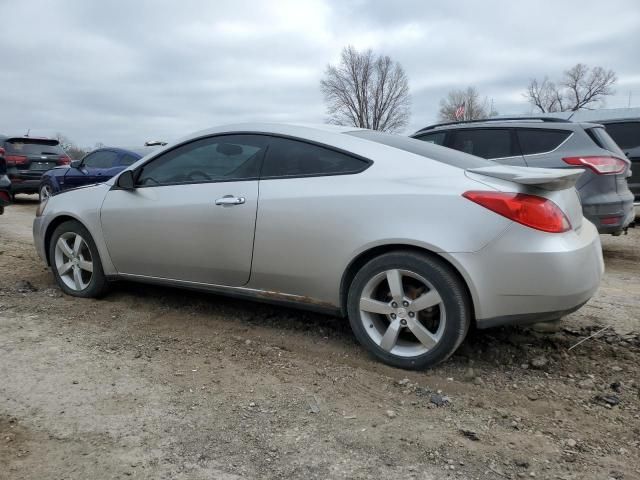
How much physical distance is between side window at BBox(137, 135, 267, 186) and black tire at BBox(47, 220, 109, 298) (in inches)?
28.4

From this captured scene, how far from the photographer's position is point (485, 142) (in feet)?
21.7

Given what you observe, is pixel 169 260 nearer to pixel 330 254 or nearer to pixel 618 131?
pixel 330 254

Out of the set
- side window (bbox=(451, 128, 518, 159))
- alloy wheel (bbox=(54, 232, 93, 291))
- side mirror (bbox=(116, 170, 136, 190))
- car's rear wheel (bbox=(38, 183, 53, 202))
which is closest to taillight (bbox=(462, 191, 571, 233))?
side mirror (bbox=(116, 170, 136, 190))

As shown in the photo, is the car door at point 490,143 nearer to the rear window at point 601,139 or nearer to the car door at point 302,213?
the rear window at point 601,139

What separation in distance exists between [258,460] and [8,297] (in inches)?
128

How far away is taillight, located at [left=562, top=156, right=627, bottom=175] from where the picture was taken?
18.2ft

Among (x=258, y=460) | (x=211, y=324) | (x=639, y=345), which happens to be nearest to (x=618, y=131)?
(x=639, y=345)

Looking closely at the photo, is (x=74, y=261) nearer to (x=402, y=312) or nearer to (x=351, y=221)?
(x=351, y=221)

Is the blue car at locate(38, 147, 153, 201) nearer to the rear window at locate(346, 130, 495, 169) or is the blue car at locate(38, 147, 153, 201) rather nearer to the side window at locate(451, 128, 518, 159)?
the side window at locate(451, 128, 518, 159)

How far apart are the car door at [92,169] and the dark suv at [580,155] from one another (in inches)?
252

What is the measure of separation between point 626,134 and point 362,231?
7.84 metres

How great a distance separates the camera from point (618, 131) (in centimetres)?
908

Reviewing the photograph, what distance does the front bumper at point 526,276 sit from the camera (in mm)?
2738

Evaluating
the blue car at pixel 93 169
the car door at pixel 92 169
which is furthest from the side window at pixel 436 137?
the car door at pixel 92 169
